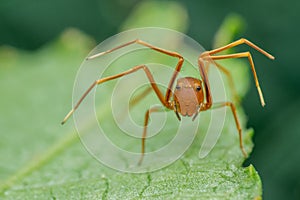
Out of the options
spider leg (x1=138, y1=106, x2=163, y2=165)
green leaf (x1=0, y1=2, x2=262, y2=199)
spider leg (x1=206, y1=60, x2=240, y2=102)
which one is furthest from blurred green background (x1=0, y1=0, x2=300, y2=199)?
spider leg (x1=138, y1=106, x2=163, y2=165)

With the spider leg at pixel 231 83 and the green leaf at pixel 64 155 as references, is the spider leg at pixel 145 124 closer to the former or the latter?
the green leaf at pixel 64 155

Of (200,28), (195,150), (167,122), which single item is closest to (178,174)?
(195,150)

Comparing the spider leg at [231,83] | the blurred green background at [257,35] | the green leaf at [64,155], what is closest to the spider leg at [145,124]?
the green leaf at [64,155]

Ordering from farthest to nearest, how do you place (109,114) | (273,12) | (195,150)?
(273,12), (109,114), (195,150)

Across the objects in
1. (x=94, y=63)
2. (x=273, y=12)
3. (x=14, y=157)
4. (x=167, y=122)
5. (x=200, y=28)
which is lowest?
(x=14, y=157)

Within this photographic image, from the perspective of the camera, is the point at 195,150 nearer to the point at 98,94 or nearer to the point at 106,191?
the point at 106,191

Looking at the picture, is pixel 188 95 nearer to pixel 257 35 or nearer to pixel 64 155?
pixel 64 155

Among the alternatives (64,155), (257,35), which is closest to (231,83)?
(257,35)

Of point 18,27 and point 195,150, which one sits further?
point 18,27
